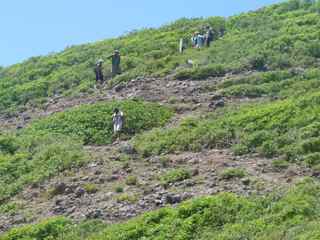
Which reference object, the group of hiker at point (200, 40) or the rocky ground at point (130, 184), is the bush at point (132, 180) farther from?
the group of hiker at point (200, 40)

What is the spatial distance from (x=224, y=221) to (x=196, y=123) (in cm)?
783

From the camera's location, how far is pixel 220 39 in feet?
118

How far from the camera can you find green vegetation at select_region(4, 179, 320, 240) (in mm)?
15352

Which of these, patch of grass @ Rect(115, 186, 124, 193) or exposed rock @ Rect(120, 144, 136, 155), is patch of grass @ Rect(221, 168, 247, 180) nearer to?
patch of grass @ Rect(115, 186, 124, 193)

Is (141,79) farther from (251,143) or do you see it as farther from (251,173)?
(251,173)

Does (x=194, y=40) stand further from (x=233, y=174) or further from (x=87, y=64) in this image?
(x=233, y=174)

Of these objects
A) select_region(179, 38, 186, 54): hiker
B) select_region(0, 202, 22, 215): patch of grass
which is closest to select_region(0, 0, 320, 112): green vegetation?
select_region(179, 38, 186, 54): hiker

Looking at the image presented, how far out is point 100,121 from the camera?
2575cm

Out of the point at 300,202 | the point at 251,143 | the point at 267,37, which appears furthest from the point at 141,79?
the point at 300,202

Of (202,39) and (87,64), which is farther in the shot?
(87,64)

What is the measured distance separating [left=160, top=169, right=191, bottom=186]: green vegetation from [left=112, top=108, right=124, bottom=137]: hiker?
5.22 m

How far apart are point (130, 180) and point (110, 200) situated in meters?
1.10

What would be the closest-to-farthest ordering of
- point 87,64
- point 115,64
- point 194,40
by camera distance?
1. point 115,64
2. point 194,40
3. point 87,64

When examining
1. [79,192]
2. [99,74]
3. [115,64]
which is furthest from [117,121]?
[115,64]
